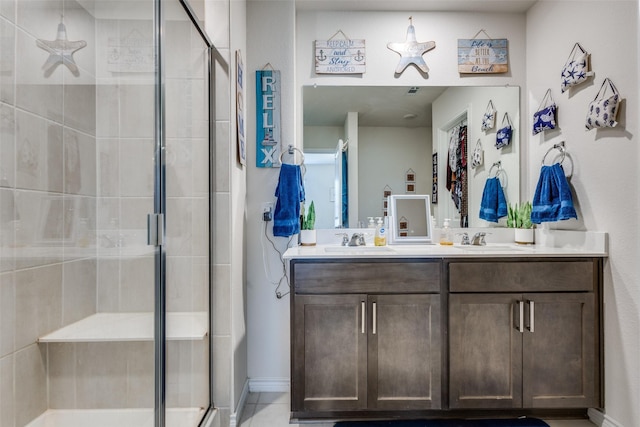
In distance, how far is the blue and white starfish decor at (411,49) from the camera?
237 cm

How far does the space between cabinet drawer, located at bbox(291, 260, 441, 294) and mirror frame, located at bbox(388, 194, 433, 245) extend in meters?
0.59

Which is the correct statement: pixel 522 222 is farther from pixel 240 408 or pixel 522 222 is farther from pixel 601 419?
pixel 240 408

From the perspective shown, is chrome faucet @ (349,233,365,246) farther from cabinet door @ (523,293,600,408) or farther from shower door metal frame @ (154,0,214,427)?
shower door metal frame @ (154,0,214,427)

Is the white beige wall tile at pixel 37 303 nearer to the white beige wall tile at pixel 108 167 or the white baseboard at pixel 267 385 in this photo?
the white beige wall tile at pixel 108 167

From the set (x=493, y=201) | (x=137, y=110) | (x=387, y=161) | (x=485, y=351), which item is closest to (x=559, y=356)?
(x=485, y=351)

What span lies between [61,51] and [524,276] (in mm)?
2392

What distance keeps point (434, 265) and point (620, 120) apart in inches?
44.9

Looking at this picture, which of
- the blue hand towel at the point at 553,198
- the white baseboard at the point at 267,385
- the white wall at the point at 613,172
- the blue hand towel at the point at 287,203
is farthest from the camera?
the white baseboard at the point at 267,385

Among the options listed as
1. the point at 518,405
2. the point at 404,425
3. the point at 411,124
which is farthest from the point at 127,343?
the point at 411,124

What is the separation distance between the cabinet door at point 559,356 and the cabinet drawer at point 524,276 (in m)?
0.06

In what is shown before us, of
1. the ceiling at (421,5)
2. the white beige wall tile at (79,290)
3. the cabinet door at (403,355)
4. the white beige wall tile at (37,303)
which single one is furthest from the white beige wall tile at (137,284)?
the ceiling at (421,5)

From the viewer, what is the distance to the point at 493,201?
8.00 feet

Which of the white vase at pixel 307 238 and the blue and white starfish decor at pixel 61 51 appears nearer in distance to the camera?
the blue and white starfish decor at pixel 61 51

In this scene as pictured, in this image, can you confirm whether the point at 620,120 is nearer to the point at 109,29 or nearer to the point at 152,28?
the point at 152,28
